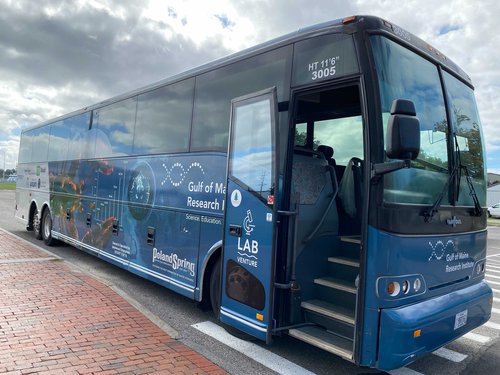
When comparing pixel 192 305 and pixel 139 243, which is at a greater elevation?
pixel 139 243

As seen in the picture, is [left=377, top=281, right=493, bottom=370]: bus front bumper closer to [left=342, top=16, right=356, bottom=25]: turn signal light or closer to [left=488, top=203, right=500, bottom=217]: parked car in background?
[left=342, top=16, right=356, bottom=25]: turn signal light

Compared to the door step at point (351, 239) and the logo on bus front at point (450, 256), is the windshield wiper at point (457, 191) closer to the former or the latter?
the logo on bus front at point (450, 256)

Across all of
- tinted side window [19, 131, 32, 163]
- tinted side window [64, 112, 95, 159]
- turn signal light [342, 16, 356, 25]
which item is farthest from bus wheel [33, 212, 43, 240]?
turn signal light [342, 16, 356, 25]

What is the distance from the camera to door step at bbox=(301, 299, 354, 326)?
3898mm

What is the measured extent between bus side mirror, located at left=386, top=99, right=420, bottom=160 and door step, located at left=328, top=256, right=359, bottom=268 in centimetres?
148

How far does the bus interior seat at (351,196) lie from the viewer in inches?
200

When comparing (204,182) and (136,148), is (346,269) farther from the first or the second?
(136,148)

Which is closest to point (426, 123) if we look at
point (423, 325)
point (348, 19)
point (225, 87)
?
point (348, 19)

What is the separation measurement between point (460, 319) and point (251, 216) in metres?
2.40

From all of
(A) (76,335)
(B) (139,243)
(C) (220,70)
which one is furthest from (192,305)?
(C) (220,70)

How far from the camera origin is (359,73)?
3.70 meters

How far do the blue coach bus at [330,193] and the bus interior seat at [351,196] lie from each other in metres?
0.02

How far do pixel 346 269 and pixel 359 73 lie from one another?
2131 mm

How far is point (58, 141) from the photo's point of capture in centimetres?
1116
